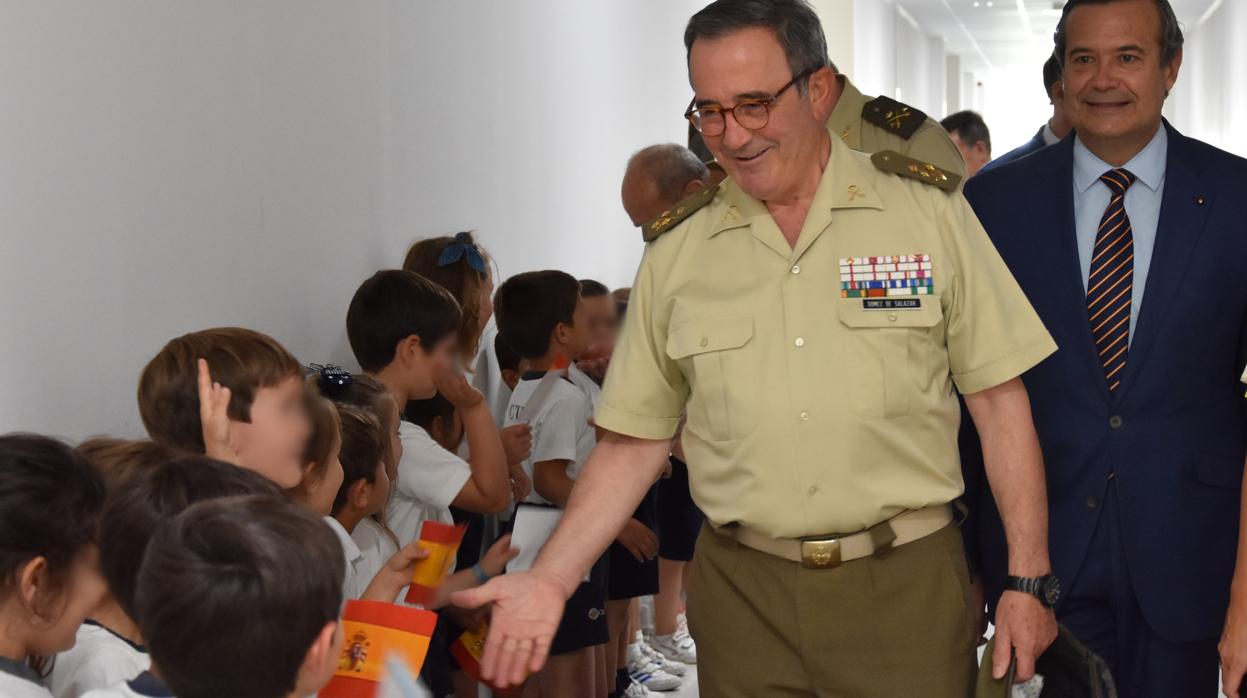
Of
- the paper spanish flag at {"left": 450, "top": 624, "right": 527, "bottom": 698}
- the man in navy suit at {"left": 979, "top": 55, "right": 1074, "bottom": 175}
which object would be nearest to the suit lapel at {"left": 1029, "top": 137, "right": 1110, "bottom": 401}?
the man in navy suit at {"left": 979, "top": 55, "right": 1074, "bottom": 175}

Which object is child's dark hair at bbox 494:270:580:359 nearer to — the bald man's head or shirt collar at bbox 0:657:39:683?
the bald man's head

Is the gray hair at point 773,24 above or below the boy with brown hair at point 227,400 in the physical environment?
above

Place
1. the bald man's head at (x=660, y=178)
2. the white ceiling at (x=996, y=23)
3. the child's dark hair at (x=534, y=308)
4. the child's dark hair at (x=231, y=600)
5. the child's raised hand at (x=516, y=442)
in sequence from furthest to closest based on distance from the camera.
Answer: the white ceiling at (x=996, y=23) → the bald man's head at (x=660, y=178) → the child's dark hair at (x=534, y=308) → the child's raised hand at (x=516, y=442) → the child's dark hair at (x=231, y=600)

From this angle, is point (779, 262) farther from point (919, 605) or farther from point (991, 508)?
point (991, 508)

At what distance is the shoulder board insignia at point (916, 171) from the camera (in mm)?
2293

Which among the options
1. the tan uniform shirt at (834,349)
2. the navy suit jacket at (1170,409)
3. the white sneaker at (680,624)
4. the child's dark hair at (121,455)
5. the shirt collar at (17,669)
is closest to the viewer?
the shirt collar at (17,669)

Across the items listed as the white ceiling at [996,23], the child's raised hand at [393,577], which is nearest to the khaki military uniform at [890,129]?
the child's raised hand at [393,577]

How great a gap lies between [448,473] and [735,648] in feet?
3.53

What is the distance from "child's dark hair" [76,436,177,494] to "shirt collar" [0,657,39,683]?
0.97 feet

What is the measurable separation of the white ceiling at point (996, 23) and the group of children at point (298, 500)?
1193cm

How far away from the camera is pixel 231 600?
62.3 inches

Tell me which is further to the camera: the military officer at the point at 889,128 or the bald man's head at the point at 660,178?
the bald man's head at the point at 660,178

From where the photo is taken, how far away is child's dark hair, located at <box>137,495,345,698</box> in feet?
5.20

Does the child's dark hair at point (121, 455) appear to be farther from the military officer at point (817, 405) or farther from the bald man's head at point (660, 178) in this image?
the bald man's head at point (660, 178)
